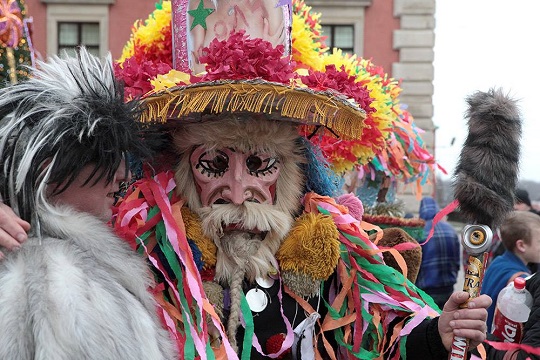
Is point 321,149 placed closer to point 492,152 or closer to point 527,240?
point 492,152

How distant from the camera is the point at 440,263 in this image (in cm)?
614

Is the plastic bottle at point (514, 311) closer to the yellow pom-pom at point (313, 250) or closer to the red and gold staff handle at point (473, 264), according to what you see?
the red and gold staff handle at point (473, 264)

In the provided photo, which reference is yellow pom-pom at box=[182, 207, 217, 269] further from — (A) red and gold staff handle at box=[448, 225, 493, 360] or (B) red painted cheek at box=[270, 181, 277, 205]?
(A) red and gold staff handle at box=[448, 225, 493, 360]

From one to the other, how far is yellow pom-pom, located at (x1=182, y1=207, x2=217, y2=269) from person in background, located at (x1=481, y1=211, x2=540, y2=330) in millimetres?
2409

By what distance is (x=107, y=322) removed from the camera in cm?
182

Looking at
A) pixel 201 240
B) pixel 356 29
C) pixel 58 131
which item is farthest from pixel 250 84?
pixel 356 29

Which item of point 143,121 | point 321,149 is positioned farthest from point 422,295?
point 143,121

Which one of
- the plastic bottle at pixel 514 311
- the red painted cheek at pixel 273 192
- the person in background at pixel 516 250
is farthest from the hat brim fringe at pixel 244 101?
the person in background at pixel 516 250

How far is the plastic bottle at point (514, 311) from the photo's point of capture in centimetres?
319

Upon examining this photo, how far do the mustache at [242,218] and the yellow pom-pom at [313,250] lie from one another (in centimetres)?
7

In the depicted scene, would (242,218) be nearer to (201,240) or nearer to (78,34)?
(201,240)

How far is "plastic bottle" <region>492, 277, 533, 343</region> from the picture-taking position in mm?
3186

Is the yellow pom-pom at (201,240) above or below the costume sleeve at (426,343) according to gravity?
above

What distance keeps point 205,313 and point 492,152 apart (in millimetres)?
1096
